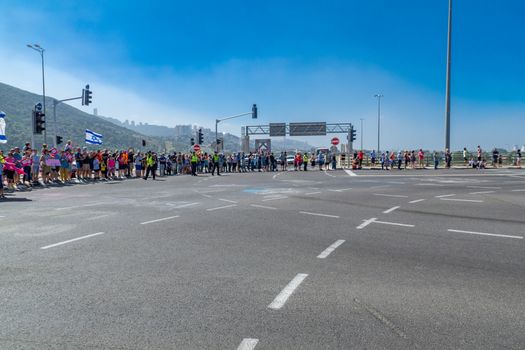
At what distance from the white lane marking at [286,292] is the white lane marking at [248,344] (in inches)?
28.5

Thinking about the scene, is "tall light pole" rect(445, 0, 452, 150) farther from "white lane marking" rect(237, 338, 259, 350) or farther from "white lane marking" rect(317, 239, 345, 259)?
"white lane marking" rect(237, 338, 259, 350)

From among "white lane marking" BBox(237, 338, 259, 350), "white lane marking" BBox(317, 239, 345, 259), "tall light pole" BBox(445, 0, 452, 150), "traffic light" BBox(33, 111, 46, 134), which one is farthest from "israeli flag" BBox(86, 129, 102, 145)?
"tall light pole" BBox(445, 0, 452, 150)

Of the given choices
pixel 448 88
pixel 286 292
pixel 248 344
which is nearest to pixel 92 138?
pixel 286 292

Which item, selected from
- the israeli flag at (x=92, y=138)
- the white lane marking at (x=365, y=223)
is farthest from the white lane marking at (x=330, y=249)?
the israeli flag at (x=92, y=138)

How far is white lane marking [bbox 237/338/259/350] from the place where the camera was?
129 inches

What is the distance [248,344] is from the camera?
3328mm

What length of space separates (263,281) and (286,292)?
48cm

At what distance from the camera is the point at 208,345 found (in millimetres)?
3324

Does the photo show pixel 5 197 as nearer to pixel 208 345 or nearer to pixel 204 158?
pixel 208 345

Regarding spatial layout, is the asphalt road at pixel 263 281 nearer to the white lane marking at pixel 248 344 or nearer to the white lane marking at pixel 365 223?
the white lane marking at pixel 248 344

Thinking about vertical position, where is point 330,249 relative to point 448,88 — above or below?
below

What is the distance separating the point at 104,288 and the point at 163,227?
401 centimetres

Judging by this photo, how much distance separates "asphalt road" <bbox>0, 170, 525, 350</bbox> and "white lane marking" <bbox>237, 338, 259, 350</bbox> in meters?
0.02

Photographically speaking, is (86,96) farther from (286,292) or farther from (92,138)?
(286,292)
